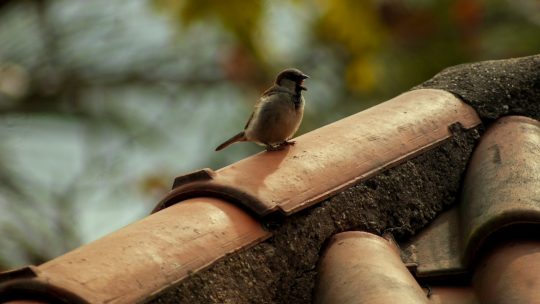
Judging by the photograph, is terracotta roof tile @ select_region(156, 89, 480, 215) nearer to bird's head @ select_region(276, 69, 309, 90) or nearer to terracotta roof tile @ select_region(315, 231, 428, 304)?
terracotta roof tile @ select_region(315, 231, 428, 304)

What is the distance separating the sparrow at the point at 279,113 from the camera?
14.6 feet

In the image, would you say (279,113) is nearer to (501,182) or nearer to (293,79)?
(293,79)

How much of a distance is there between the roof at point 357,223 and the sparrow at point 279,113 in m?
0.56

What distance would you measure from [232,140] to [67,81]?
9.15 ft

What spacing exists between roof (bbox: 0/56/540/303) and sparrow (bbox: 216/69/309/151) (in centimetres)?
56

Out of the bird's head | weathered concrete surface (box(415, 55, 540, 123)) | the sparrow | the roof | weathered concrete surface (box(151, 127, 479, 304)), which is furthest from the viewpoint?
the bird's head

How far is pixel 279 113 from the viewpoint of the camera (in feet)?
14.8

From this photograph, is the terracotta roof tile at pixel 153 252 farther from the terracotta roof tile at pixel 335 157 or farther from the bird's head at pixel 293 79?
the bird's head at pixel 293 79

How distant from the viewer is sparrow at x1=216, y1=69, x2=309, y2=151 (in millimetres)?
4441

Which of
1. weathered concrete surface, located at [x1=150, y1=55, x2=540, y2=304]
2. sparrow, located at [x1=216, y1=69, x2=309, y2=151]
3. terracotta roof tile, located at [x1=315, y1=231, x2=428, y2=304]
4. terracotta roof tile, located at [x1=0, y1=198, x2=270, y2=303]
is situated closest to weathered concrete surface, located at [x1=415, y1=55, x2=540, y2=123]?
weathered concrete surface, located at [x1=150, y1=55, x2=540, y2=304]

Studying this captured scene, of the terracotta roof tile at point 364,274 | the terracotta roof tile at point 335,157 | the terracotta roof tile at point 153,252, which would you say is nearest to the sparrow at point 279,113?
the terracotta roof tile at point 335,157

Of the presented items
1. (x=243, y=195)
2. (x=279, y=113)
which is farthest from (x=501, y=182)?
(x=279, y=113)

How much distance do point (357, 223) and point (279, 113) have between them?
4.12 feet

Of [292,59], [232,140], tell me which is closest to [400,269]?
[232,140]
